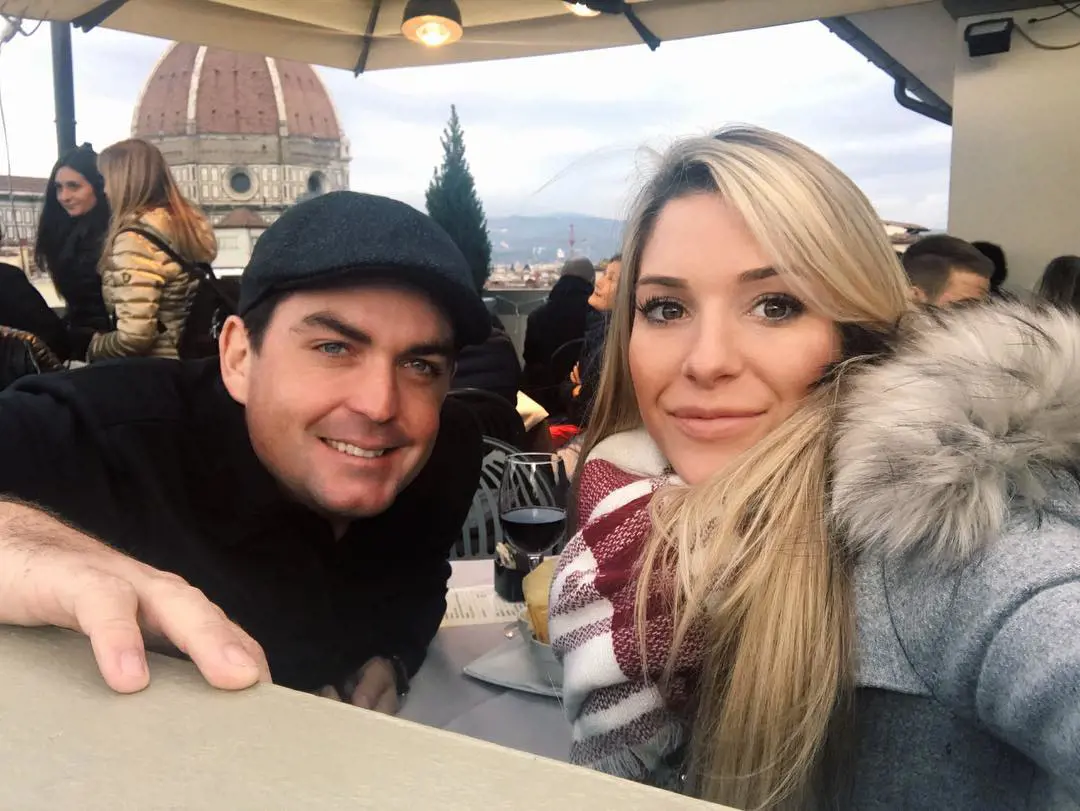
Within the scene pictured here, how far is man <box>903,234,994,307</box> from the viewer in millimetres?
3258

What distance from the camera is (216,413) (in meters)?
1.47

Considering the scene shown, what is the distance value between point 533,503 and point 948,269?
8.35ft

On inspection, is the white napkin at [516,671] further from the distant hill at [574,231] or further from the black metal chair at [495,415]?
the black metal chair at [495,415]

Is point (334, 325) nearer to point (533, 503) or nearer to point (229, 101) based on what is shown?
point (533, 503)

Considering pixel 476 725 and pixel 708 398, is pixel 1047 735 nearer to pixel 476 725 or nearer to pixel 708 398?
pixel 708 398

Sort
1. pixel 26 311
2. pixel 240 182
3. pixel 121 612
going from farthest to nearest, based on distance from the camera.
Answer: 1. pixel 240 182
2. pixel 26 311
3. pixel 121 612

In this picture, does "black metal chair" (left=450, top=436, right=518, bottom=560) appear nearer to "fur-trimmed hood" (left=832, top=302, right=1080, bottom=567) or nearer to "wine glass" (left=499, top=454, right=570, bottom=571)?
"wine glass" (left=499, top=454, right=570, bottom=571)

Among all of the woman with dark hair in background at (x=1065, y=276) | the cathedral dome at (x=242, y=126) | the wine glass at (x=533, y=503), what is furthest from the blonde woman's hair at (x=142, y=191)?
the cathedral dome at (x=242, y=126)

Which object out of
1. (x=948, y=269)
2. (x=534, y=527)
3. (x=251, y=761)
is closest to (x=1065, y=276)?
(x=948, y=269)

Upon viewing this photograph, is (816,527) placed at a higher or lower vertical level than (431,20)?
lower

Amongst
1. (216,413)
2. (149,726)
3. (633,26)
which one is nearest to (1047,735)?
(149,726)

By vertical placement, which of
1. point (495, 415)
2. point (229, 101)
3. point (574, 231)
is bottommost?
point (495, 415)

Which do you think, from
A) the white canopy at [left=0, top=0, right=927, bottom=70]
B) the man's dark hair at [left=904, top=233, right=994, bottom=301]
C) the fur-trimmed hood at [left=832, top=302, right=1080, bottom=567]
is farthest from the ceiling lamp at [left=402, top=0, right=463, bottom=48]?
the fur-trimmed hood at [left=832, top=302, right=1080, bottom=567]

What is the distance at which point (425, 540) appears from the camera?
173 cm
